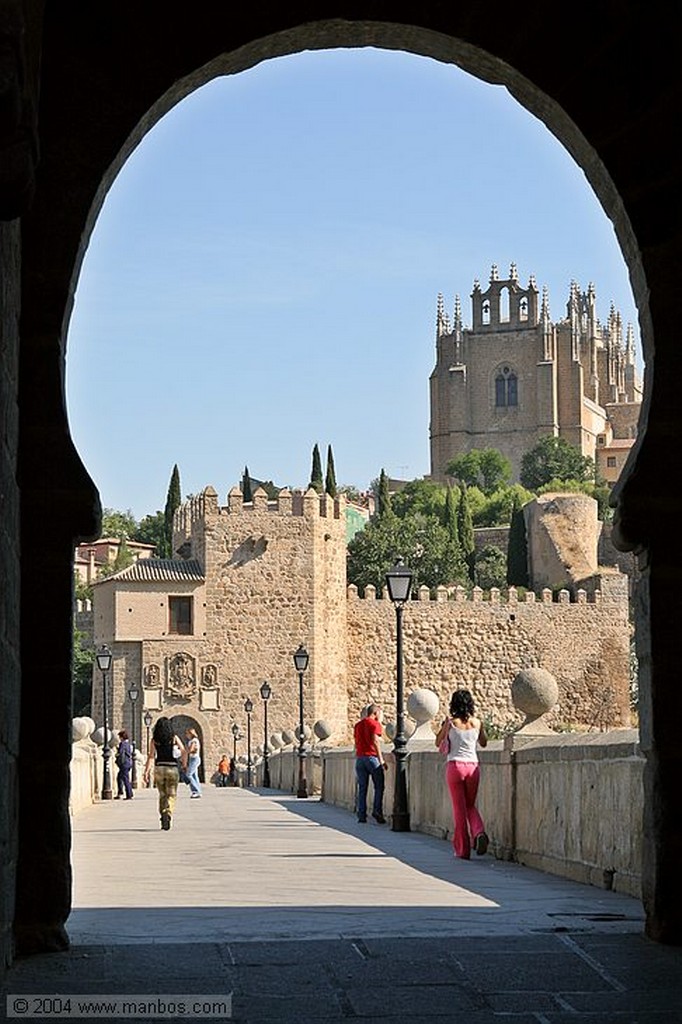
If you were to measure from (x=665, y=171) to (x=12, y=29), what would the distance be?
350 cm

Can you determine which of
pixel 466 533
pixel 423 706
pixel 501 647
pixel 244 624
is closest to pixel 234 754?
pixel 244 624

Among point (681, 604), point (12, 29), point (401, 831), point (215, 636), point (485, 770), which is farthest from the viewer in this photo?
point (215, 636)

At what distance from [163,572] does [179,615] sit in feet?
5.37

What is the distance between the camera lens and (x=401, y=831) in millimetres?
16297

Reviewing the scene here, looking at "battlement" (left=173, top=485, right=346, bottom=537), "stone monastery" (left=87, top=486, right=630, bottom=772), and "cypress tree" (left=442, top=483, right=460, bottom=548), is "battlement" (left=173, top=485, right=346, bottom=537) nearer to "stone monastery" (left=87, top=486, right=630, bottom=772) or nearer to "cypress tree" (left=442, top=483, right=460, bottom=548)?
"stone monastery" (left=87, top=486, right=630, bottom=772)

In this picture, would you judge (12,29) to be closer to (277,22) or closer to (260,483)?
(277,22)

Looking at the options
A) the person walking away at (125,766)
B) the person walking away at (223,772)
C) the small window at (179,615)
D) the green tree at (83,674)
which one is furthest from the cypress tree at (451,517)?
the person walking away at (125,766)

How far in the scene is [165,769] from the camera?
725 inches

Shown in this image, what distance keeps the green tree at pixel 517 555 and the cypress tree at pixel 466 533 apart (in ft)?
16.5

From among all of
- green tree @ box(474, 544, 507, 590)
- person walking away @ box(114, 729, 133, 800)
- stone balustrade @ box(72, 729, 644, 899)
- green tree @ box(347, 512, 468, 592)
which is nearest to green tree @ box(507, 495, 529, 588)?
green tree @ box(474, 544, 507, 590)

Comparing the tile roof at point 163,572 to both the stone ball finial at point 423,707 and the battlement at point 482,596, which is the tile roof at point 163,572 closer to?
the battlement at point 482,596

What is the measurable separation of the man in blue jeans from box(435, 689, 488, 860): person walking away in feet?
20.9

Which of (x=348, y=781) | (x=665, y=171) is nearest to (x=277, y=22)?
(x=665, y=171)

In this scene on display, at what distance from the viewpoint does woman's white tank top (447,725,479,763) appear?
1189cm
